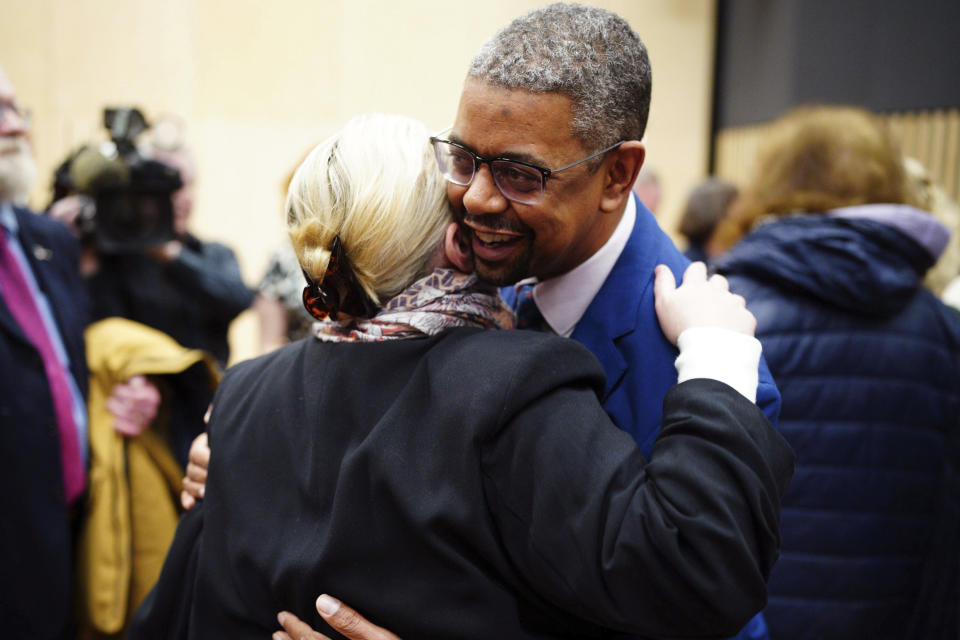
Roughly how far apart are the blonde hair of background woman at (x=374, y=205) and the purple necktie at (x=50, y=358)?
127 centimetres

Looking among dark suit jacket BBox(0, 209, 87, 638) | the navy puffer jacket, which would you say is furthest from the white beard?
the navy puffer jacket

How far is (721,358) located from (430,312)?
0.38 metres

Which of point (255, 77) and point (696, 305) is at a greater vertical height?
point (696, 305)

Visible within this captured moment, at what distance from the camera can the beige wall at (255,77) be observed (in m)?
4.80

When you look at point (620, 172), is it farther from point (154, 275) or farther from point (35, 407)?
point (154, 275)

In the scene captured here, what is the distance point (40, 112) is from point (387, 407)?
4.65m

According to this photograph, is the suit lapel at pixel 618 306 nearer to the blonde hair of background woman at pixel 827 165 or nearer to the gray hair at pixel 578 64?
the gray hair at pixel 578 64

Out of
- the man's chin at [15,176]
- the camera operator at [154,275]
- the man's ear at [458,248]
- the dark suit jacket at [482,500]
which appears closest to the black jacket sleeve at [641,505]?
the dark suit jacket at [482,500]

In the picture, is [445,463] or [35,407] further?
[35,407]

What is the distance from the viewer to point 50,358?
2.03 meters

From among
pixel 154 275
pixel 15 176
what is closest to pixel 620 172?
pixel 15 176

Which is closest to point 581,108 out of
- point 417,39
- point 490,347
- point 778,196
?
point 490,347

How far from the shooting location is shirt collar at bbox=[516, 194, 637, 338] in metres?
1.21

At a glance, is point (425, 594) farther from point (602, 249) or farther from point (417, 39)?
point (417, 39)
